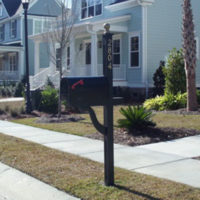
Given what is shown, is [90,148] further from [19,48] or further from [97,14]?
[19,48]

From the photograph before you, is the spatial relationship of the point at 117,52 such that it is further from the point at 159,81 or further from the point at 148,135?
the point at 148,135

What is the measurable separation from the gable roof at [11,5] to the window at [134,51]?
19.7m

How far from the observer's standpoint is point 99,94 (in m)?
5.39

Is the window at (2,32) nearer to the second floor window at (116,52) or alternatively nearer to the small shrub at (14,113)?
the second floor window at (116,52)

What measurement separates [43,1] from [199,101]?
24.1 meters

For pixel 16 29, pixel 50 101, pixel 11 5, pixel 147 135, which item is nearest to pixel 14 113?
pixel 50 101

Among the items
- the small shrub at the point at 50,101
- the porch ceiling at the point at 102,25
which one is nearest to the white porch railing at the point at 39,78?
the porch ceiling at the point at 102,25

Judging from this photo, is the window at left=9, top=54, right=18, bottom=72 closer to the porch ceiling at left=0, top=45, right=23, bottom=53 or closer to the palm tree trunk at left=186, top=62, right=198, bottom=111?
the porch ceiling at left=0, top=45, right=23, bottom=53

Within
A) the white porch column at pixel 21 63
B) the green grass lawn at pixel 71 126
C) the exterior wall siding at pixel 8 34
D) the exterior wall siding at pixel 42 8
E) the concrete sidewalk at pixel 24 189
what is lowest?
the concrete sidewalk at pixel 24 189

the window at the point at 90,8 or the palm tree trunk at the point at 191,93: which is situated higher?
the window at the point at 90,8

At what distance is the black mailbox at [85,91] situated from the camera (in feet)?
17.2

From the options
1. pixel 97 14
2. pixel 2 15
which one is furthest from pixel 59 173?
pixel 2 15

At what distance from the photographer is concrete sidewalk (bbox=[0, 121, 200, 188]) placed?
6.32 m

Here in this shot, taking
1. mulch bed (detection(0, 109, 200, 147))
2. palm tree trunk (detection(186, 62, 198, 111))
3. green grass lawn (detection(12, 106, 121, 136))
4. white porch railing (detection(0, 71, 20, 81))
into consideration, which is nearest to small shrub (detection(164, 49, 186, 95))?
palm tree trunk (detection(186, 62, 198, 111))
